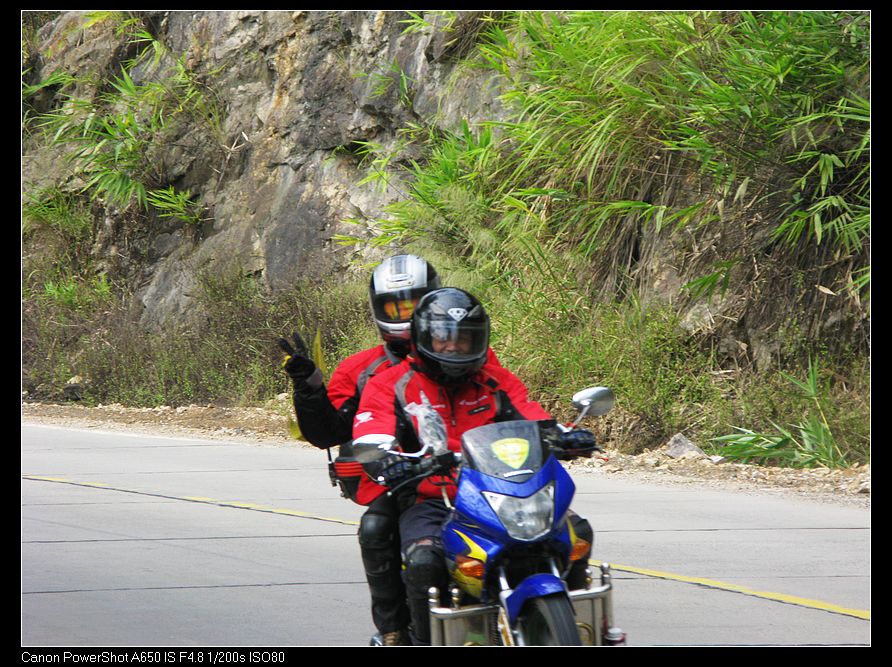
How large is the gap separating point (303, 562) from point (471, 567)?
3538 mm

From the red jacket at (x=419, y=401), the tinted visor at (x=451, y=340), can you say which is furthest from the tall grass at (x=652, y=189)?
the tinted visor at (x=451, y=340)

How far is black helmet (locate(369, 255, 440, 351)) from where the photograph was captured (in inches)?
202

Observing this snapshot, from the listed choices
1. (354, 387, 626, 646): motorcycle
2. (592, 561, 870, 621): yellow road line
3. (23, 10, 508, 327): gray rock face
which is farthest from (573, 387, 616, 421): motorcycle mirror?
(23, 10, 508, 327): gray rock face

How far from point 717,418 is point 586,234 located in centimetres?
323

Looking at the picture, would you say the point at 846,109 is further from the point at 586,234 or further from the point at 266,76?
the point at 266,76

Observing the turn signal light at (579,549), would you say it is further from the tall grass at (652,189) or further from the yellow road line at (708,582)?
the tall grass at (652,189)

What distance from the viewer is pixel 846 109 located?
457 inches

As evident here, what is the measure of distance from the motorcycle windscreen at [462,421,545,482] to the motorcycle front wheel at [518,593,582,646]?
1.42 ft

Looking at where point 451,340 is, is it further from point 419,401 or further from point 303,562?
point 303,562

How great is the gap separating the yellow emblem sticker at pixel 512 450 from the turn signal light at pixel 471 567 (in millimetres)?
357

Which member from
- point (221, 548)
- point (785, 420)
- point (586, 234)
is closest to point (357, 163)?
point (586, 234)

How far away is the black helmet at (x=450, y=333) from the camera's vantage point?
446 cm

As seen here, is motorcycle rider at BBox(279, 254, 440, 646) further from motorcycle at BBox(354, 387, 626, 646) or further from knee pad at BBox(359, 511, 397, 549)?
motorcycle at BBox(354, 387, 626, 646)

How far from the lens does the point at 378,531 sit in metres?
4.64
